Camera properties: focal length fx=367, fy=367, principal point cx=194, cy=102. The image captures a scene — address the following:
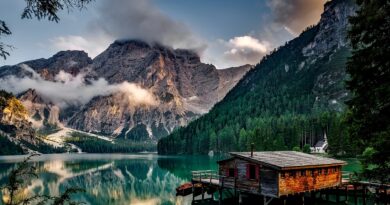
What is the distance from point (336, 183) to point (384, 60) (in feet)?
125

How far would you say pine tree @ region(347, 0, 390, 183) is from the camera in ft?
56.5

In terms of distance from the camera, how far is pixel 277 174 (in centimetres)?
4184

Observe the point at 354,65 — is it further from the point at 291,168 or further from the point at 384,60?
the point at 291,168

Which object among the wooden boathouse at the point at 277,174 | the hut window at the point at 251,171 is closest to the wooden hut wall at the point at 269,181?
the wooden boathouse at the point at 277,174

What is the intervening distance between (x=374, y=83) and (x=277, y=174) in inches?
1008

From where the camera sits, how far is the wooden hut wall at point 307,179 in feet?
140

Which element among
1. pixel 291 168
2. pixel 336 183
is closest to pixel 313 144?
pixel 336 183

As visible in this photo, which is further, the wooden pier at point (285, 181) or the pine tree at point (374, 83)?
the wooden pier at point (285, 181)

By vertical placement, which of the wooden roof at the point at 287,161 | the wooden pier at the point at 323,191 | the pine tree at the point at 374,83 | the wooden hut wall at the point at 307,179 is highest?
the pine tree at the point at 374,83

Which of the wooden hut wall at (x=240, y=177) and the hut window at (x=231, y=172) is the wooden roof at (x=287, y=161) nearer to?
the wooden hut wall at (x=240, y=177)

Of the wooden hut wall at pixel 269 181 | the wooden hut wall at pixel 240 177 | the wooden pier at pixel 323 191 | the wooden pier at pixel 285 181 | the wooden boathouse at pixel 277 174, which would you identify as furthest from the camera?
the wooden pier at pixel 323 191

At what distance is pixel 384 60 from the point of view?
683 inches

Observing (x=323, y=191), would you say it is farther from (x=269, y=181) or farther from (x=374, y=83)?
(x=374, y=83)

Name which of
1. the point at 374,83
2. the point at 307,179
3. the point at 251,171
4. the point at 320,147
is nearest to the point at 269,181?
the point at 251,171
